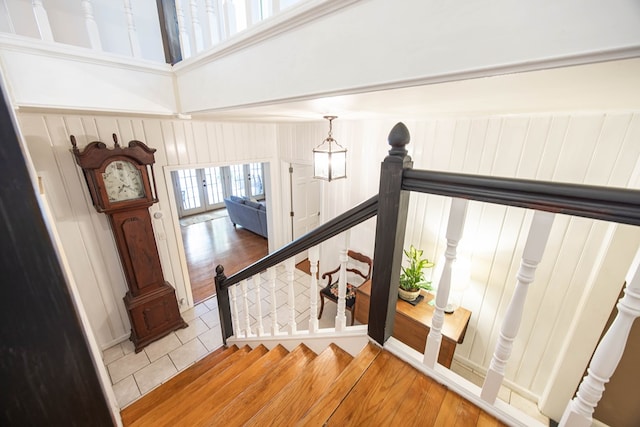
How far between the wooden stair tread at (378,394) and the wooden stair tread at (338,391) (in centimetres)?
2

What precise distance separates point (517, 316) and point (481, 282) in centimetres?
178

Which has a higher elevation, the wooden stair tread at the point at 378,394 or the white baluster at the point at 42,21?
the white baluster at the point at 42,21

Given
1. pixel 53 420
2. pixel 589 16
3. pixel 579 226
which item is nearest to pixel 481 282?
pixel 579 226

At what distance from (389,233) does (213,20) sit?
1.54 meters

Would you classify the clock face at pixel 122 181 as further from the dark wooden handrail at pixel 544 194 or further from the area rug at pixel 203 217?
the area rug at pixel 203 217

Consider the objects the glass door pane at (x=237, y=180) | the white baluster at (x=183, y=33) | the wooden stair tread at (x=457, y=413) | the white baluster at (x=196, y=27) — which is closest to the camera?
the wooden stair tread at (x=457, y=413)

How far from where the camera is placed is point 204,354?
2.72m

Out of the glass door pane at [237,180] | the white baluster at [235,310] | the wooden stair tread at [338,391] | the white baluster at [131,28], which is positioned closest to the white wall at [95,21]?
the white baluster at [131,28]

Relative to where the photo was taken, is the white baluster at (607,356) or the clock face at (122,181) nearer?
the white baluster at (607,356)

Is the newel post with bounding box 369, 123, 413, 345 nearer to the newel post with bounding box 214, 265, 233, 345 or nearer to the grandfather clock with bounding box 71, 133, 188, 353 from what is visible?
the newel post with bounding box 214, 265, 233, 345

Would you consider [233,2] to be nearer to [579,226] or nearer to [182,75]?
[182,75]

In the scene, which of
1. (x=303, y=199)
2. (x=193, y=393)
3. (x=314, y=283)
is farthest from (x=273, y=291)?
(x=303, y=199)

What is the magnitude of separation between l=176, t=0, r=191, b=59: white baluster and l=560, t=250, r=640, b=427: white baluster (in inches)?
93.0

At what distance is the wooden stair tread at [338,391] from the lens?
0.88 meters
